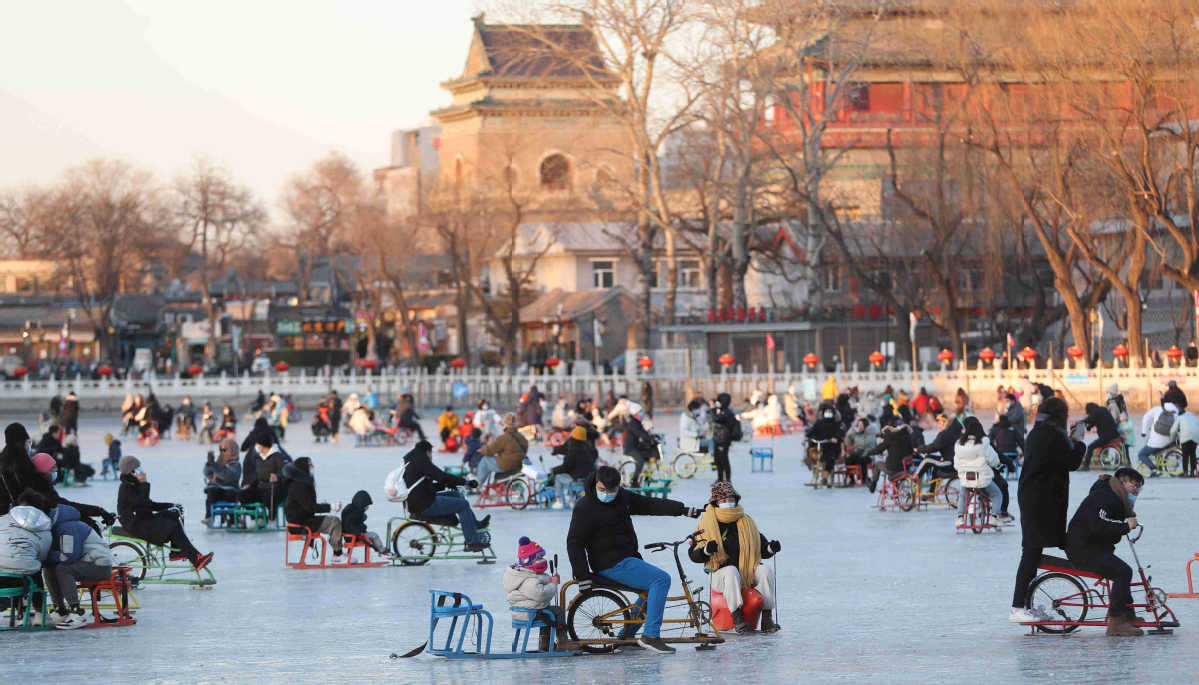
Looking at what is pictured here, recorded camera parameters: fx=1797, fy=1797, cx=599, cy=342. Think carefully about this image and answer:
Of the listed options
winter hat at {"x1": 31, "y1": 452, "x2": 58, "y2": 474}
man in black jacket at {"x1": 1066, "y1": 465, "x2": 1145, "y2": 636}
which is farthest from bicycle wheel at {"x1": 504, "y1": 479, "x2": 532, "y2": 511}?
man in black jacket at {"x1": 1066, "y1": 465, "x2": 1145, "y2": 636}

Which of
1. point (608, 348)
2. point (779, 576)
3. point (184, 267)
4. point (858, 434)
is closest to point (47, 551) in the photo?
point (779, 576)

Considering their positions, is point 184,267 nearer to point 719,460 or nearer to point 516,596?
point 719,460

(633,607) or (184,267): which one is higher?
(184,267)

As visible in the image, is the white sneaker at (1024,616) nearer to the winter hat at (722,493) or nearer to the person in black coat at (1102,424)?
the winter hat at (722,493)

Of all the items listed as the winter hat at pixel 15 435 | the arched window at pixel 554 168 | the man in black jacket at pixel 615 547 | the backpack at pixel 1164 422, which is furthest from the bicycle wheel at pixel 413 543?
the arched window at pixel 554 168

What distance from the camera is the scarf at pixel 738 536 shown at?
12.2 meters

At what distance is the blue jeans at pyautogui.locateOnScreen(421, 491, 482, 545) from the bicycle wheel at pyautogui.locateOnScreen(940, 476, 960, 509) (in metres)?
7.14

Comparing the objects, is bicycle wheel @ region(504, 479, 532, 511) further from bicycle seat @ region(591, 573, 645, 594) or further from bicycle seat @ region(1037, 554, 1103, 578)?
bicycle seat @ region(1037, 554, 1103, 578)

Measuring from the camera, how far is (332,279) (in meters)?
97.8

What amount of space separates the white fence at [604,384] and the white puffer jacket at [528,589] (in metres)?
35.0

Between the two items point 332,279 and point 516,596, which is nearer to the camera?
point 516,596

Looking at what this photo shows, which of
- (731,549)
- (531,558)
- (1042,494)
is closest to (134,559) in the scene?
(531,558)

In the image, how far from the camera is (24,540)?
12.9 metres

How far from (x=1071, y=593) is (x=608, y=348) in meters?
61.4
